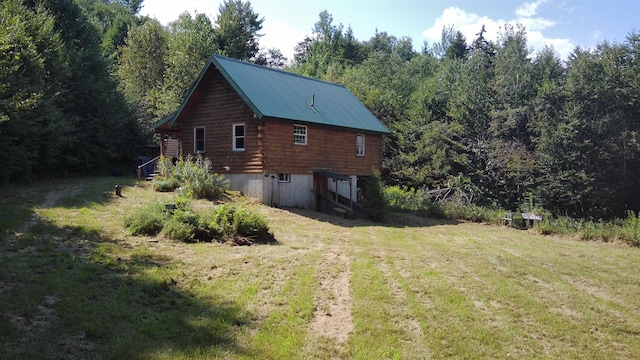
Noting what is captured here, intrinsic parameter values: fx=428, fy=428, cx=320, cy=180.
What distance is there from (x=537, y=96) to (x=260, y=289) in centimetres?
3250

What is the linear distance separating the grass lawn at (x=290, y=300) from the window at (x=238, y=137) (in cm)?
939

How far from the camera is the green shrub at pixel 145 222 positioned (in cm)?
1083

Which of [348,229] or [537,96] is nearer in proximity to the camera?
[348,229]

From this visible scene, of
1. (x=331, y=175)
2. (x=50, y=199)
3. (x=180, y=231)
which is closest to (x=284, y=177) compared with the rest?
(x=331, y=175)

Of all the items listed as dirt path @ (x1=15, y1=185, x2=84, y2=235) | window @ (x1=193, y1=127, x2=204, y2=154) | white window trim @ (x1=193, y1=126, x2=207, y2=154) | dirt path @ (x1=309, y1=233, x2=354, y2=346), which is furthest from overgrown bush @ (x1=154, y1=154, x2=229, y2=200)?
dirt path @ (x1=309, y1=233, x2=354, y2=346)

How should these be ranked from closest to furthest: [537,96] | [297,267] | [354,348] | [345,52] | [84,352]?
1. [84,352]
2. [354,348]
3. [297,267]
4. [537,96]
5. [345,52]

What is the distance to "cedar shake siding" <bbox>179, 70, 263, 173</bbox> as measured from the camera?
20108mm

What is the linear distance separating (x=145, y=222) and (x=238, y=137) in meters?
10.4

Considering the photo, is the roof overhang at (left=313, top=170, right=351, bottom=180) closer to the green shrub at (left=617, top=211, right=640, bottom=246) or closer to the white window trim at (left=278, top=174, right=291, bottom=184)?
the white window trim at (left=278, top=174, right=291, bottom=184)

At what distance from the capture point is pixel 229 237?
10.9 meters

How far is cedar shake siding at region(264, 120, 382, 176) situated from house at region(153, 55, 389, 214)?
0.05 metres

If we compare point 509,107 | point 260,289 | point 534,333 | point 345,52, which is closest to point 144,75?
point 345,52

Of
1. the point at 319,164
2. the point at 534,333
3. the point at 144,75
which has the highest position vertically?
the point at 144,75

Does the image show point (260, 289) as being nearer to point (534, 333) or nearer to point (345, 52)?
point (534, 333)
